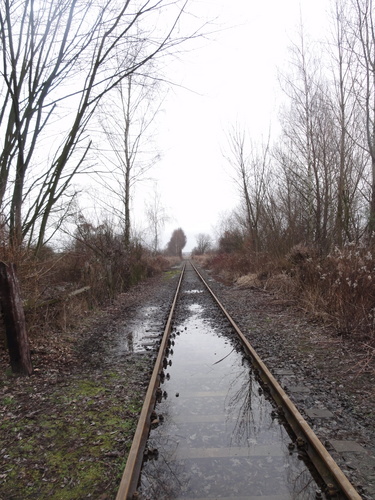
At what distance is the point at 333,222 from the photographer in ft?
43.8

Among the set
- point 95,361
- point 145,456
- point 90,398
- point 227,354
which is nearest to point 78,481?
point 145,456

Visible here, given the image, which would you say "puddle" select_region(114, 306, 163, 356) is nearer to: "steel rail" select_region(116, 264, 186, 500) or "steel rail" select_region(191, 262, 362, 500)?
"steel rail" select_region(116, 264, 186, 500)

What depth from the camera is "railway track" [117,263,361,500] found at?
8.57 ft

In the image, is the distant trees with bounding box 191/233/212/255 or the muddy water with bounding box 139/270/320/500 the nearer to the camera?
the muddy water with bounding box 139/270/320/500

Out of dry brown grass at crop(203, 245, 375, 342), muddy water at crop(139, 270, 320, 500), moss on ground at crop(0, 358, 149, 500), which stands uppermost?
dry brown grass at crop(203, 245, 375, 342)

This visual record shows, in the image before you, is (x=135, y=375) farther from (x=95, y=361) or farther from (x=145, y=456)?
(x=145, y=456)

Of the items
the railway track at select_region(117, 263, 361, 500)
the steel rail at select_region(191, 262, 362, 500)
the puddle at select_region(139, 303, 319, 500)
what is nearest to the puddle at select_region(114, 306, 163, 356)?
the railway track at select_region(117, 263, 361, 500)

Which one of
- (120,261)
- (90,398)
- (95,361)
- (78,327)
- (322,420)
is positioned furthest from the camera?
(120,261)

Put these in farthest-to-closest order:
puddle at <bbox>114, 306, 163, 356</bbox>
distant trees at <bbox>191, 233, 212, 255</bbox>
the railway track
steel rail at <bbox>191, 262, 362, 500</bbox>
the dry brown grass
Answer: distant trees at <bbox>191, 233, 212, 255</bbox>
puddle at <bbox>114, 306, 163, 356</bbox>
the dry brown grass
the railway track
steel rail at <bbox>191, 262, 362, 500</bbox>

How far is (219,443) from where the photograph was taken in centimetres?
328

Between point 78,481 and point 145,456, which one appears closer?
point 78,481

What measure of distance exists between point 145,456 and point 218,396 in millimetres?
1550

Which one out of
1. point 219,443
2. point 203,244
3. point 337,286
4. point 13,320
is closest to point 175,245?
point 203,244

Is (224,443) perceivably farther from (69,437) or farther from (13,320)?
(13,320)
